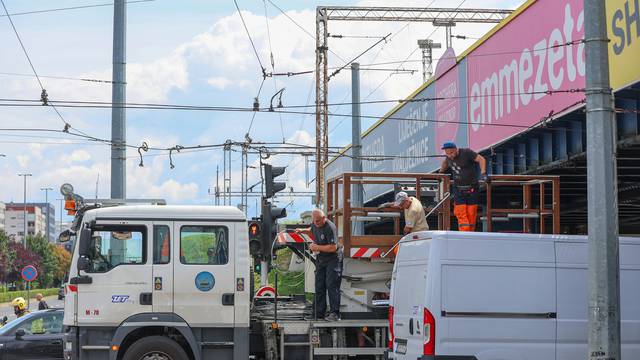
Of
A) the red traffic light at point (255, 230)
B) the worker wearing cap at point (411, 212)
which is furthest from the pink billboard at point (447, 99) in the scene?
the red traffic light at point (255, 230)

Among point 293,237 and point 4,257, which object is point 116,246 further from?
point 4,257

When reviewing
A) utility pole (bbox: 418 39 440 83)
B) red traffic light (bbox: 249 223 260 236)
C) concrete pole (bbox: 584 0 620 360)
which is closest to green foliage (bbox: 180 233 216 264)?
red traffic light (bbox: 249 223 260 236)

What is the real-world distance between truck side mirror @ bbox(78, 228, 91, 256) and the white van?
15.0 feet

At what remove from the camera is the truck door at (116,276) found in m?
13.0

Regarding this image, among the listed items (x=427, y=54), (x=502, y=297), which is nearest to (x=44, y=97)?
(x=502, y=297)

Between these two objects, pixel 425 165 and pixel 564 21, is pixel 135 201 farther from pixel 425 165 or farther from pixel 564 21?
pixel 425 165

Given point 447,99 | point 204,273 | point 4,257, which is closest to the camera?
point 204,273

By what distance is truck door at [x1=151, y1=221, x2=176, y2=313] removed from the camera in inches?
518

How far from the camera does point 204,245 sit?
528 inches

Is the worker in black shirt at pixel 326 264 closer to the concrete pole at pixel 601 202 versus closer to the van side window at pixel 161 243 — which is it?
the van side window at pixel 161 243

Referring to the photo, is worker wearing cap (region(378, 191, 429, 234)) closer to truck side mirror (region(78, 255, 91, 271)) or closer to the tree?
truck side mirror (region(78, 255, 91, 271))

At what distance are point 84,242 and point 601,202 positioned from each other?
6.96m

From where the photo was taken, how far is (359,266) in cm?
1447

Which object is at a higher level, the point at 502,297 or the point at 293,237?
the point at 293,237
